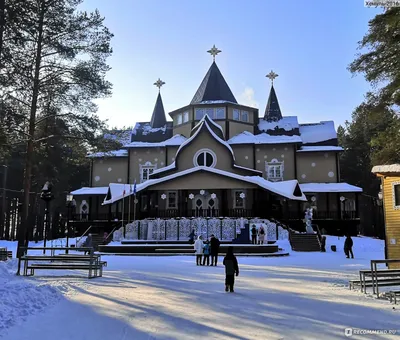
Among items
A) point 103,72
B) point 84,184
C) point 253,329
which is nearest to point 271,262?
point 103,72

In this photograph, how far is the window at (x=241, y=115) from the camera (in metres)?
38.9

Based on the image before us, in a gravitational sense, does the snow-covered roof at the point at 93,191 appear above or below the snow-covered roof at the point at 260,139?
below

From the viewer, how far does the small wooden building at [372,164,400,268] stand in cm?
1403

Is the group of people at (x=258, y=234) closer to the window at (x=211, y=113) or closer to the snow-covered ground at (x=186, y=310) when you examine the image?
the snow-covered ground at (x=186, y=310)

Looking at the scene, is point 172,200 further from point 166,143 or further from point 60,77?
point 60,77

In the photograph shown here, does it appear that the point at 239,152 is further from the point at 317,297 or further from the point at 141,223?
the point at 317,297

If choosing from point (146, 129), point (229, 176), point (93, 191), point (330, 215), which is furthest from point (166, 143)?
point (330, 215)

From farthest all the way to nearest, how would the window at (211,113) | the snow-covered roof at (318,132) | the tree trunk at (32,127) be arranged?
the snow-covered roof at (318,132), the window at (211,113), the tree trunk at (32,127)

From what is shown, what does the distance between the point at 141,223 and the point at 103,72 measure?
12.1 m

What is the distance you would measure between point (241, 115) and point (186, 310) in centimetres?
3269

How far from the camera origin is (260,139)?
37.9 metres

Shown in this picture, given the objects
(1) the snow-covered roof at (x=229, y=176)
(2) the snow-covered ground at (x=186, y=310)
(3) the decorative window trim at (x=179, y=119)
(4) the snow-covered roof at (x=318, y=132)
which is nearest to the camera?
(2) the snow-covered ground at (x=186, y=310)

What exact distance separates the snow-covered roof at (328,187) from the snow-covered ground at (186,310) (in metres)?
23.4

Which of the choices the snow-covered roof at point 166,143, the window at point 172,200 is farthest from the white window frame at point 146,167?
the window at point 172,200
